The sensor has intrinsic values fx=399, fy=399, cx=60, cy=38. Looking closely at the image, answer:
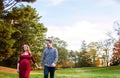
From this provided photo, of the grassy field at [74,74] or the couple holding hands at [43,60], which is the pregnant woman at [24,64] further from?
the grassy field at [74,74]

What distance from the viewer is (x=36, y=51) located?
64.9 metres

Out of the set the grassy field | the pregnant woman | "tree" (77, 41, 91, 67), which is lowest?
the grassy field

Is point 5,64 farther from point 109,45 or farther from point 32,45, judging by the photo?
point 109,45

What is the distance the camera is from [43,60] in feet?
51.5

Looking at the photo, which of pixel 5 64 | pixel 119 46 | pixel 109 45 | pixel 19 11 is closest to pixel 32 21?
pixel 5 64

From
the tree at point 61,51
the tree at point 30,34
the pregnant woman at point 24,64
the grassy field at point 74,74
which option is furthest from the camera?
the tree at point 61,51

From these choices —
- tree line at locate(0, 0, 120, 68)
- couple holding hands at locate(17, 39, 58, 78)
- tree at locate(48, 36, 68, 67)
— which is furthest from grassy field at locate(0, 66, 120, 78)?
tree at locate(48, 36, 68, 67)

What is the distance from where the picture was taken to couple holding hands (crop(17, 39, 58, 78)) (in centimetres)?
1476

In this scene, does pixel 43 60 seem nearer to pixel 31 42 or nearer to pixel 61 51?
pixel 31 42

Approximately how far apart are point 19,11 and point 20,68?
20.8 meters

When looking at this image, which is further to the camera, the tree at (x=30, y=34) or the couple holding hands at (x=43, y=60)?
the tree at (x=30, y=34)

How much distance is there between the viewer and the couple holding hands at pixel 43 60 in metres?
14.8

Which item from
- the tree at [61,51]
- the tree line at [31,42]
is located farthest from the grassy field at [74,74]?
the tree at [61,51]

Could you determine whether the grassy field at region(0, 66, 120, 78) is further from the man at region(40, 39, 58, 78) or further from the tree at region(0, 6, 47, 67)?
the tree at region(0, 6, 47, 67)
